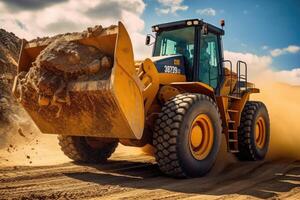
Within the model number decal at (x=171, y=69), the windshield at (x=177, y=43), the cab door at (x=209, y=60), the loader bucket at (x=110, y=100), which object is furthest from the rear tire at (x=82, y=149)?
the cab door at (x=209, y=60)

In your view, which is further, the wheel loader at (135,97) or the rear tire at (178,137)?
the rear tire at (178,137)

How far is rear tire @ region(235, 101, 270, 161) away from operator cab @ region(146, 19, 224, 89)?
1094 mm

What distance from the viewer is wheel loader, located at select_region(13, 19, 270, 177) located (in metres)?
5.45

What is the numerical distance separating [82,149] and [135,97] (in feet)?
7.53

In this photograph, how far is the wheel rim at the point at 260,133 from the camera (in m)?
8.87

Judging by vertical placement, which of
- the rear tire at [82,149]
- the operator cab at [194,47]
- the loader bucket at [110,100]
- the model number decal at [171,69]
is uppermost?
the operator cab at [194,47]

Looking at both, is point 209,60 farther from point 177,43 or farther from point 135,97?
point 135,97

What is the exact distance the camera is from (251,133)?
8336 millimetres

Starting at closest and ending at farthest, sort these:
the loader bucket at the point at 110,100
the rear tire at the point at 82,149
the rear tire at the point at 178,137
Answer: the loader bucket at the point at 110,100
the rear tire at the point at 178,137
the rear tire at the point at 82,149

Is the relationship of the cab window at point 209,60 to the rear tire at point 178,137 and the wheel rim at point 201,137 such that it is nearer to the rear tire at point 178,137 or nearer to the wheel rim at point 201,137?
the wheel rim at point 201,137

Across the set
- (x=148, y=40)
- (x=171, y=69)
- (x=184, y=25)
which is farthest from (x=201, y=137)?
(x=148, y=40)

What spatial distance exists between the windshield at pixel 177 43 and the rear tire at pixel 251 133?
2052 millimetres

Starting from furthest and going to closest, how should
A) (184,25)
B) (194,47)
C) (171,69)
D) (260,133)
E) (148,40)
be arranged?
(260,133)
(148,40)
(184,25)
(194,47)
(171,69)

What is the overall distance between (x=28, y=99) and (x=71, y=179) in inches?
59.8
